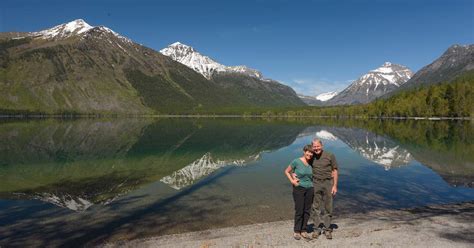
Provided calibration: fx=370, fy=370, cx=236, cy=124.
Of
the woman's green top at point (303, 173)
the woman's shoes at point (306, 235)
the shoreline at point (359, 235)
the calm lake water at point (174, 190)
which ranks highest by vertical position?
the woman's green top at point (303, 173)

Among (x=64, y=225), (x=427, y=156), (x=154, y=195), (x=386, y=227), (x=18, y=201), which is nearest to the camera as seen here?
(x=386, y=227)

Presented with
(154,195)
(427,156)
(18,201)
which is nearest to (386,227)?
(154,195)

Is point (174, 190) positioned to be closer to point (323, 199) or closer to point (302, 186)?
point (323, 199)

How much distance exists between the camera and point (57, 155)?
208 feet

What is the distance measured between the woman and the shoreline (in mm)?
937

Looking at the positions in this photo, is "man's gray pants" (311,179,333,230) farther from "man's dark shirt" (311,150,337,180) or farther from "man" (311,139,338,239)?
"man's dark shirt" (311,150,337,180)

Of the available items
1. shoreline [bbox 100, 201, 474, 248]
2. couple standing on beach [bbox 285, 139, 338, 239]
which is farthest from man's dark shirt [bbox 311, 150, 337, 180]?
shoreline [bbox 100, 201, 474, 248]

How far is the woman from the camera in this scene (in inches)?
684

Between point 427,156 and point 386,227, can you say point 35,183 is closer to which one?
point 386,227

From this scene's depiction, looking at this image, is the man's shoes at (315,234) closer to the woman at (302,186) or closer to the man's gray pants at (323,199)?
the man's gray pants at (323,199)

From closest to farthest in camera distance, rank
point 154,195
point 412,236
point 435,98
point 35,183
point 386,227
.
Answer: point 412,236 < point 386,227 < point 154,195 < point 35,183 < point 435,98

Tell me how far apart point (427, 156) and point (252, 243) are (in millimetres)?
52927

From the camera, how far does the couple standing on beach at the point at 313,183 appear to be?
17469 millimetres

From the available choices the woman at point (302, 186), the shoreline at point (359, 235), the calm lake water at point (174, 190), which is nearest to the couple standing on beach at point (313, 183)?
the woman at point (302, 186)
